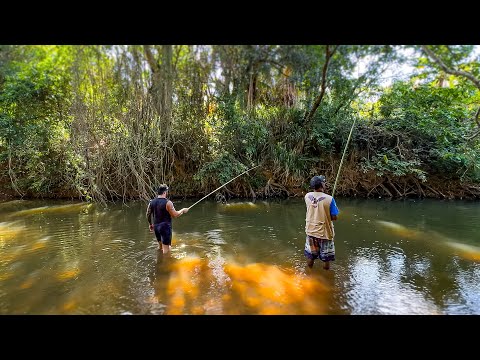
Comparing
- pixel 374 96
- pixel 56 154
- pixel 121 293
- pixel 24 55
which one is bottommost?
pixel 121 293

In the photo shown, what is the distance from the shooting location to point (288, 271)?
4648mm

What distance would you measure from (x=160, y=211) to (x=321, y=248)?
105 inches

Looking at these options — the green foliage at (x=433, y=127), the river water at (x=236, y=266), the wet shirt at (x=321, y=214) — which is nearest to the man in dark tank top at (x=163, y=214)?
the river water at (x=236, y=266)

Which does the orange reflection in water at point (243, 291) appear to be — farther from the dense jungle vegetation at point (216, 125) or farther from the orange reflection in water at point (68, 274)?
the dense jungle vegetation at point (216, 125)

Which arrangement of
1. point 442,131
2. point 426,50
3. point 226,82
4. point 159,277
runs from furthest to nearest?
point 226,82
point 442,131
point 159,277
point 426,50

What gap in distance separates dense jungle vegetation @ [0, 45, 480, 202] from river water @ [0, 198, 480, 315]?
8.65 feet

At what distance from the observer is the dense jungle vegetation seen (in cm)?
907

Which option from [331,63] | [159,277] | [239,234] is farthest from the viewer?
[331,63]

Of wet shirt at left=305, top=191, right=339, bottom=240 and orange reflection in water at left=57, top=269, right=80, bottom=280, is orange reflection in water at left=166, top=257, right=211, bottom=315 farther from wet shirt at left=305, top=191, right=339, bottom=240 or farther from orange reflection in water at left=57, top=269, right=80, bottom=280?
wet shirt at left=305, top=191, right=339, bottom=240

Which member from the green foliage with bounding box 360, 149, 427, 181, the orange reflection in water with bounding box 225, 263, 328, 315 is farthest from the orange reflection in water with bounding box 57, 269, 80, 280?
the green foliage with bounding box 360, 149, 427, 181

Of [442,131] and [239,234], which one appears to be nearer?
[239,234]

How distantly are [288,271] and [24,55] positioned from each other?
10813 millimetres

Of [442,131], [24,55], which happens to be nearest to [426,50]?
[442,131]

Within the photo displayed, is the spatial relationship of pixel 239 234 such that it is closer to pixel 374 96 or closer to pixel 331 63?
pixel 331 63
